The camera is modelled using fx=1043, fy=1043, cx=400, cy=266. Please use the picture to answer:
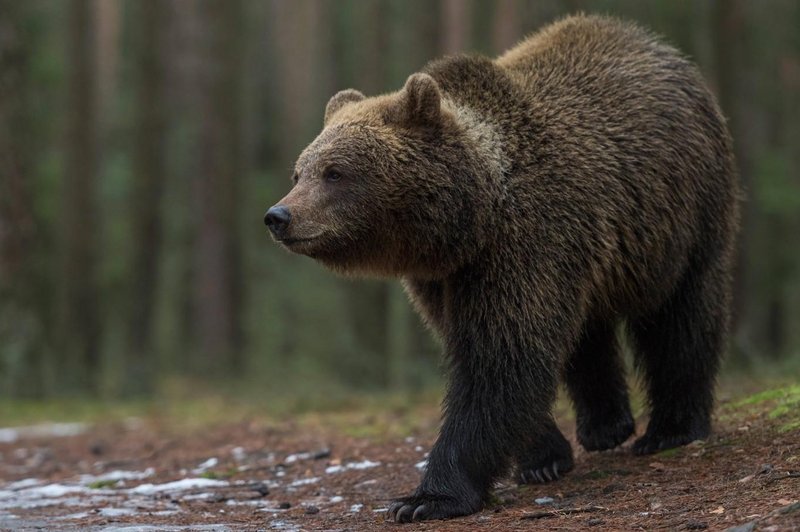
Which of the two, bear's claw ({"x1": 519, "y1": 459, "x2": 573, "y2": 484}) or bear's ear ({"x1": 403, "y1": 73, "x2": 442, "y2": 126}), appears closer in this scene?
bear's ear ({"x1": 403, "y1": 73, "x2": 442, "y2": 126})

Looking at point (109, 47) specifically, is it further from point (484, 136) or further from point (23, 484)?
point (484, 136)

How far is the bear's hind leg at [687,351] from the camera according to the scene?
23.6ft

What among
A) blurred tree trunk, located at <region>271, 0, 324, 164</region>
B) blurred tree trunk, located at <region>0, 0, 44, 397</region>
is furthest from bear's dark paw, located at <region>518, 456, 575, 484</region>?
blurred tree trunk, located at <region>271, 0, 324, 164</region>

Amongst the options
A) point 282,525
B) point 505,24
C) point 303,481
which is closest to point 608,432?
point 303,481

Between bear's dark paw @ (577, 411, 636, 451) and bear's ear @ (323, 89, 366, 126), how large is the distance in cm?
Result: 287

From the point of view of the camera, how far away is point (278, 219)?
600 centimetres

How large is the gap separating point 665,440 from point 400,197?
2.68 meters

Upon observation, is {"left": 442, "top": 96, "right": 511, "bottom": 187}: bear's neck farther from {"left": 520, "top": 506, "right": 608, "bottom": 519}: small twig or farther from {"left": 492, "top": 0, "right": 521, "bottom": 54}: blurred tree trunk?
{"left": 492, "top": 0, "right": 521, "bottom": 54}: blurred tree trunk

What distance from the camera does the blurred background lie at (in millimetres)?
15477

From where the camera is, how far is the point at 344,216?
6203 millimetres

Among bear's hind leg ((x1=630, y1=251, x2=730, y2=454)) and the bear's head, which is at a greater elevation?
the bear's head

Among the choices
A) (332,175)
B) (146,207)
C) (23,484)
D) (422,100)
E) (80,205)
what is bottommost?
(23,484)

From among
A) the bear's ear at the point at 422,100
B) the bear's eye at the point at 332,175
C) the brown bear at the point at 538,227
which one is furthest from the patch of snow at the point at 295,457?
the bear's ear at the point at 422,100

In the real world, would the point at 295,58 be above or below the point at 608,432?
above
